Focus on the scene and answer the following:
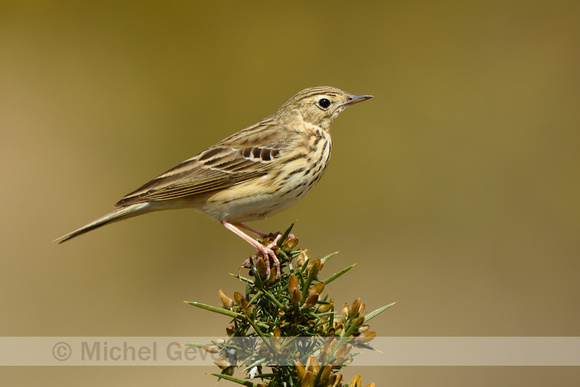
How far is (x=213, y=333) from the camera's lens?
5840mm

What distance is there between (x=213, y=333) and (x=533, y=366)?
2.67 m

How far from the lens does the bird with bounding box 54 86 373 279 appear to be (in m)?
Answer: 3.41

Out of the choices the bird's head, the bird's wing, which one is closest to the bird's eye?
the bird's head

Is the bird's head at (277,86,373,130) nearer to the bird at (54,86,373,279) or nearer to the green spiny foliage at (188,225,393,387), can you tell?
the bird at (54,86,373,279)

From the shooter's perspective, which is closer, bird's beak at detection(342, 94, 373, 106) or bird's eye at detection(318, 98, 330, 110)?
bird's beak at detection(342, 94, 373, 106)

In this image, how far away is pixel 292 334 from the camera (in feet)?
6.33

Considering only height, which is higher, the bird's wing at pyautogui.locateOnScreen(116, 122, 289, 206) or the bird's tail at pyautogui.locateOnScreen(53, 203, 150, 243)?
the bird's wing at pyautogui.locateOnScreen(116, 122, 289, 206)

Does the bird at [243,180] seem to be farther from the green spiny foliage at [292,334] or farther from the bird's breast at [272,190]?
the green spiny foliage at [292,334]

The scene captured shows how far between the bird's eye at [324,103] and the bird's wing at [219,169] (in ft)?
1.11

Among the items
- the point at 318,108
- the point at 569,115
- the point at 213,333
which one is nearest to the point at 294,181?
the point at 318,108

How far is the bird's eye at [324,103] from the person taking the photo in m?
3.95

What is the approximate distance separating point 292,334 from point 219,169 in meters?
1.79

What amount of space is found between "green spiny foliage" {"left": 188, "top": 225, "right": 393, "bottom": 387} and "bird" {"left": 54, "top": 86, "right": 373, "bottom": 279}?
1.26 m

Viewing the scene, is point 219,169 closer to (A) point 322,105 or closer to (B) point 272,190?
(B) point 272,190
